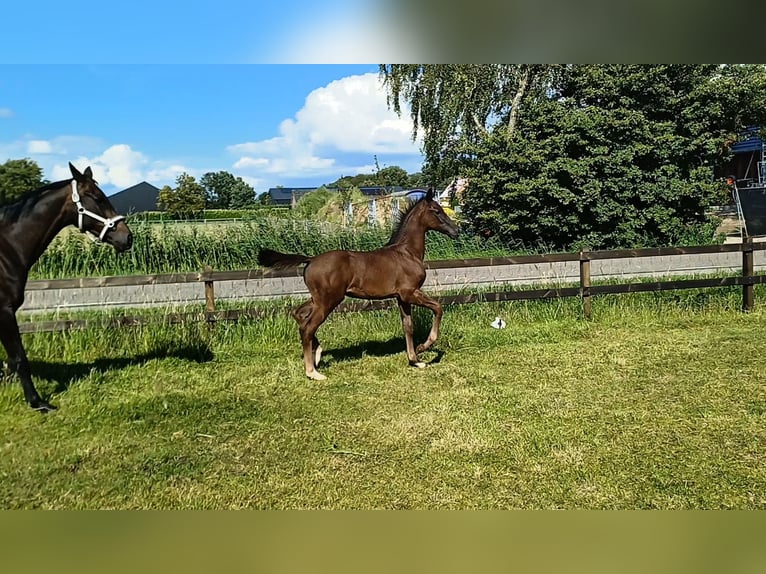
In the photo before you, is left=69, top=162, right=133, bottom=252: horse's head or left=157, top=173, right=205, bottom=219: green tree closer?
left=69, top=162, right=133, bottom=252: horse's head

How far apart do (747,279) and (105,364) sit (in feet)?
24.7

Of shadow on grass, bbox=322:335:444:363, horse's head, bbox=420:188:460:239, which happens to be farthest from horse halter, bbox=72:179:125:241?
horse's head, bbox=420:188:460:239

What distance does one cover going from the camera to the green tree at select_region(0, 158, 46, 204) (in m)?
3.90

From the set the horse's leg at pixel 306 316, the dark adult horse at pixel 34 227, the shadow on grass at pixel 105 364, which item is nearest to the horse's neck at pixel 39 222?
the dark adult horse at pixel 34 227

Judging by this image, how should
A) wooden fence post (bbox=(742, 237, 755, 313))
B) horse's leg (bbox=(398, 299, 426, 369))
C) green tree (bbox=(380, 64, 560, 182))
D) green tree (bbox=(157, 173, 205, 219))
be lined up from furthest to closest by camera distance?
green tree (bbox=(380, 64, 560, 182)) → green tree (bbox=(157, 173, 205, 219)) → wooden fence post (bbox=(742, 237, 755, 313)) → horse's leg (bbox=(398, 299, 426, 369))

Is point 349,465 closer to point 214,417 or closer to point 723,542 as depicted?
point 214,417

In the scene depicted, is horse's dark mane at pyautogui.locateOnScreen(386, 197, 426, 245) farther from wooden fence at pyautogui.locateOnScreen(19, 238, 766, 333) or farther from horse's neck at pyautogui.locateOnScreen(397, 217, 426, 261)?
wooden fence at pyautogui.locateOnScreen(19, 238, 766, 333)

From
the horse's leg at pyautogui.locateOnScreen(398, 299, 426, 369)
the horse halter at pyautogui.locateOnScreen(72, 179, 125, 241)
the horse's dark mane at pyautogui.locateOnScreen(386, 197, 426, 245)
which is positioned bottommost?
the horse's leg at pyautogui.locateOnScreen(398, 299, 426, 369)

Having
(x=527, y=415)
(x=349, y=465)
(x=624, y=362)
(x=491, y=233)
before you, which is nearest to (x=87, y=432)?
(x=349, y=465)

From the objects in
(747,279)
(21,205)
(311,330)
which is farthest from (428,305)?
(747,279)

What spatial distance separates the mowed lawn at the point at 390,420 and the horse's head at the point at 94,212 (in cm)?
124

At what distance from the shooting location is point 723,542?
4.52ft

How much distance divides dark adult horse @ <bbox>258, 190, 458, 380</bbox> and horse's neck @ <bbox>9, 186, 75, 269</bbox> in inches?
61.3

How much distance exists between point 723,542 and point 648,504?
1.30m
